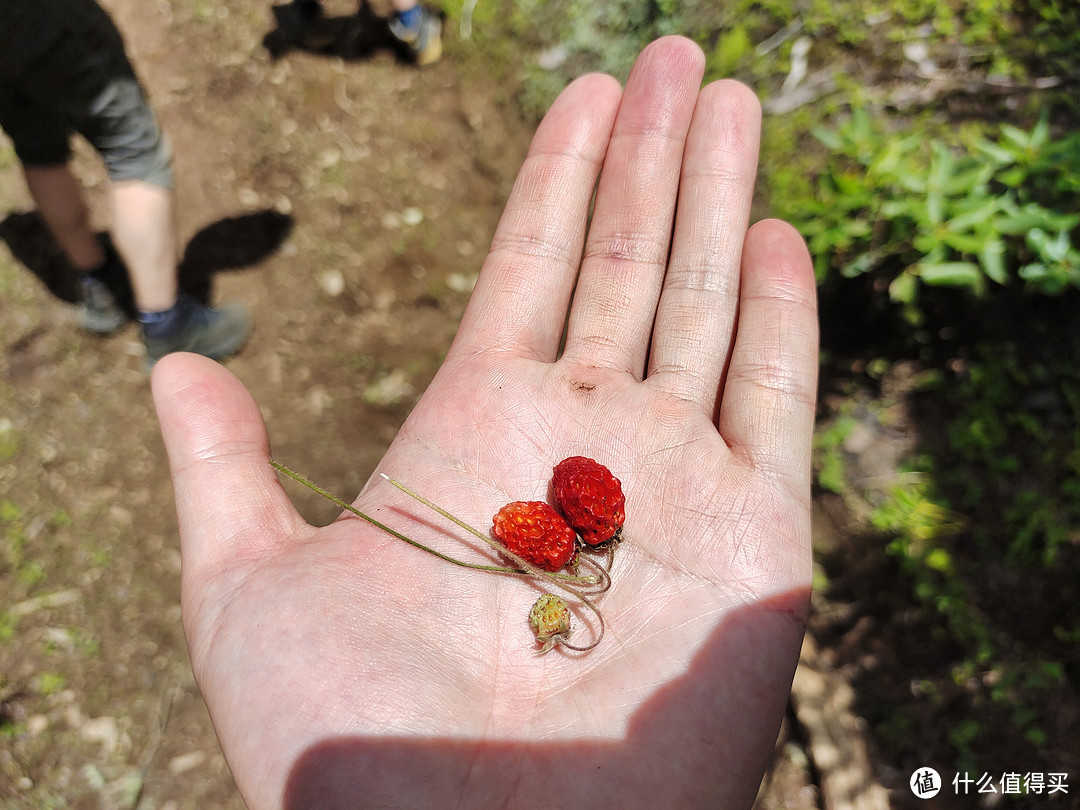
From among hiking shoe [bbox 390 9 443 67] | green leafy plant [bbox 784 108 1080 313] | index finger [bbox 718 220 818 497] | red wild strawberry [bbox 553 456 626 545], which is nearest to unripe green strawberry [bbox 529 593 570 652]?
red wild strawberry [bbox 553 456 626 545]

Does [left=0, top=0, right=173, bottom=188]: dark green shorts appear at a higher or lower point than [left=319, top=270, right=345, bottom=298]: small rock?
higher

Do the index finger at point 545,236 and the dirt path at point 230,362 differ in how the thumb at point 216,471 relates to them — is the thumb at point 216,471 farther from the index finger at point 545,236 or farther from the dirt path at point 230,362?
the dirt path at point 230,362

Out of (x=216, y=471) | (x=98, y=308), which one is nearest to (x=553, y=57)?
(x=98, y=308)

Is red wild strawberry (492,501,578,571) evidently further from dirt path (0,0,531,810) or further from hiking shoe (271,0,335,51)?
hiking shoe (271,0,335,51)

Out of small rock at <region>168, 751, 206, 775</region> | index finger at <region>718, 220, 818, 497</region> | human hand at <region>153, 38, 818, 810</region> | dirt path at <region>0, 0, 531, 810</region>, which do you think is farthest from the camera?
dirt path at <region>0, 0, 531, 810</region>

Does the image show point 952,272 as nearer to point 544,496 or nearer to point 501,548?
point 544,496

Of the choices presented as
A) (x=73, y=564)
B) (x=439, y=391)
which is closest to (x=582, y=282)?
(x=439, y=391)

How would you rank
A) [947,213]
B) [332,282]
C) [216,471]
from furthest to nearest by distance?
[332,282] → [947,213] → [216,471]
